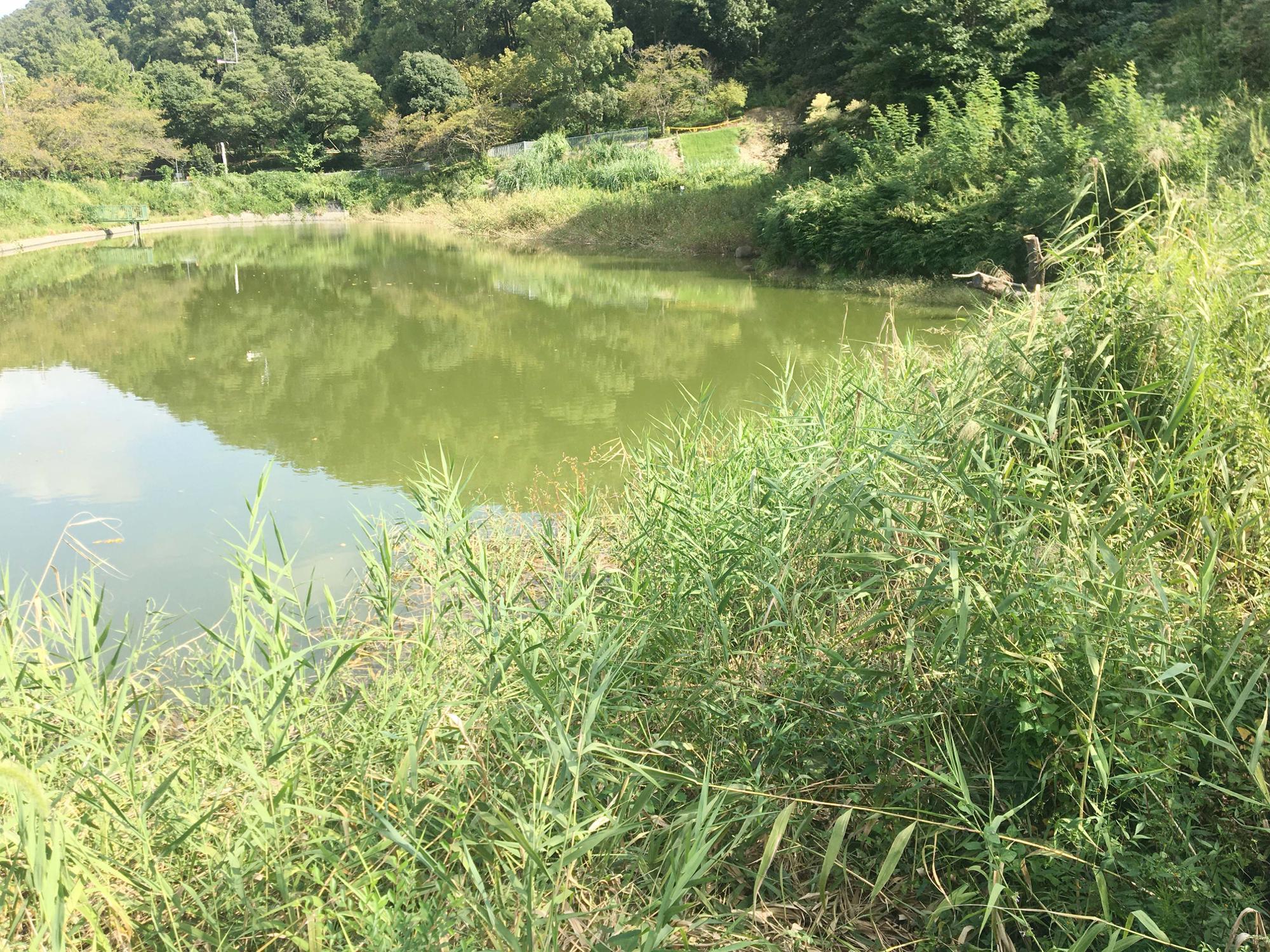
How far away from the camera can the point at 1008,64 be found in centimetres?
1264

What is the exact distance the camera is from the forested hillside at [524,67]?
484 inches

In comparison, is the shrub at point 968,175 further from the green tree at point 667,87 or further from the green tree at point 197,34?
the green tree at point 197,34

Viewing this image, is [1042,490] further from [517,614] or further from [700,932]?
[517,614]

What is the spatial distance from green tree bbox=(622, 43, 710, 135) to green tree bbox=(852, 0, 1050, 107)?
50.5 feet


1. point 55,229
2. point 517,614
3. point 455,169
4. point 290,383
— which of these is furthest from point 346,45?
point 517,614

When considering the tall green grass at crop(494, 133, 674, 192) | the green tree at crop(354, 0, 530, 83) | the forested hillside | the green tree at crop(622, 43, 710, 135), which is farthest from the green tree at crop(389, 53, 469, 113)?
the green tree at crop(622, 43, 710, 135)

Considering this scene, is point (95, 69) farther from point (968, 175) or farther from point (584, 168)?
point (968, 175)

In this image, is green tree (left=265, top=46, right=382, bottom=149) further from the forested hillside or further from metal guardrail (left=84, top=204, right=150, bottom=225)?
metal guardrail (left=84, top=204, right=150, bottom=225)

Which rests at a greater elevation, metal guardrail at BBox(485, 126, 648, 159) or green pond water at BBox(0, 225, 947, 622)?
metal guardrail at BBox(485, 126, 648, 159)

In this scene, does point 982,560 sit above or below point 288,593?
above

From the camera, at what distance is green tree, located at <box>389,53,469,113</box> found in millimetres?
33781

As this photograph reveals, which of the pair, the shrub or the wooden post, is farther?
the shrub

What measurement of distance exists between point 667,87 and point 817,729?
2855 centimetres

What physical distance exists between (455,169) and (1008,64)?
21.1 meters
